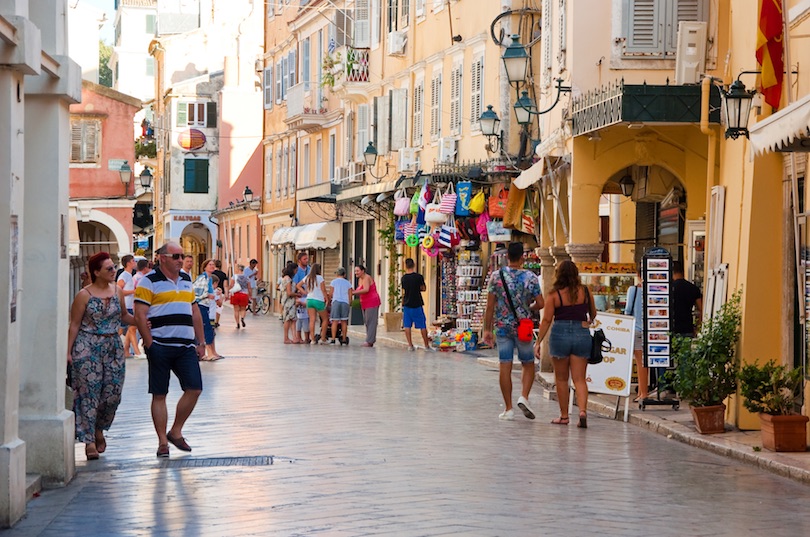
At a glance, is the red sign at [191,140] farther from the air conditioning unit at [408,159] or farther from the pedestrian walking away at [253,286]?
the air conditioning unit at [408,159]

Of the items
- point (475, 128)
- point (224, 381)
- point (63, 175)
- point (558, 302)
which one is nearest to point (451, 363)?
point (224, 381)

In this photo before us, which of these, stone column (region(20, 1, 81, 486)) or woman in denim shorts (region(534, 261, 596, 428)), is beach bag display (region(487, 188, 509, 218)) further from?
stone column (region(20, 1, 81, 486))

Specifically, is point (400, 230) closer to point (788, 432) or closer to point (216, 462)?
point (788, 432)

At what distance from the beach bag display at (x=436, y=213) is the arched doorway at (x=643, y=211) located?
492 centimetres

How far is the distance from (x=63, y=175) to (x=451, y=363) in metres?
15.7

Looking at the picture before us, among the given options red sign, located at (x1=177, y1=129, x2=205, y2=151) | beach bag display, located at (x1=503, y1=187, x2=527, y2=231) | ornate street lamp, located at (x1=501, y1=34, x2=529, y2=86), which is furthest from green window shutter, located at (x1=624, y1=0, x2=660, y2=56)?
red sign, located at (x1=177, y1=129, x2=205, y2=151)

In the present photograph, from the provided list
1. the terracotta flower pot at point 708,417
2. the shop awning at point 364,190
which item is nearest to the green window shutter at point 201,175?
the shop awning at point 364,190

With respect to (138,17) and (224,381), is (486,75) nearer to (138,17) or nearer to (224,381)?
(224,381)

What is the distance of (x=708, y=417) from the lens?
14664mm

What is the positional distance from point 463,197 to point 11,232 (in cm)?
2317

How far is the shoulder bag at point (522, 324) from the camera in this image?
15727 millimetres

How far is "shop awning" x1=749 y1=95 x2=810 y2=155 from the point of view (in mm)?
11375

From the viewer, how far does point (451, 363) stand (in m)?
26.3

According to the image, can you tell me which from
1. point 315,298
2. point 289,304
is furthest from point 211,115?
point 315,298
